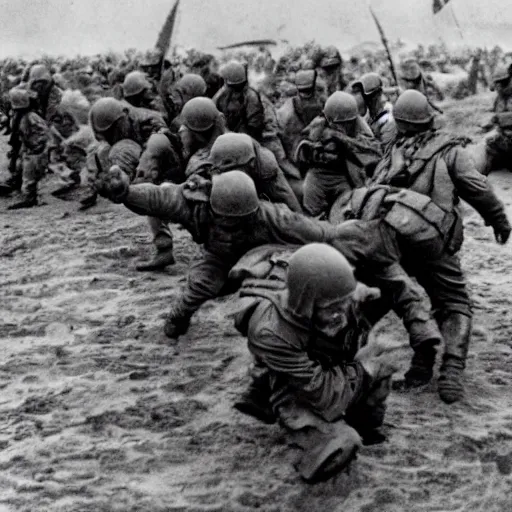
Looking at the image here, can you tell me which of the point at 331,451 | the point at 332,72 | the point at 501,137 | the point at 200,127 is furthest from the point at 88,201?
the point at 331,451

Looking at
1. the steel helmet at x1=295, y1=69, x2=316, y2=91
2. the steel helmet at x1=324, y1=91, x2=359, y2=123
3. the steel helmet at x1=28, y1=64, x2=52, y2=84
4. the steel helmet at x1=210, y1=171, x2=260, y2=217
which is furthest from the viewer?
the steel helmet at x1=28, y1=64, x2=52, y2=84

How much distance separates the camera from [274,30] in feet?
46.5

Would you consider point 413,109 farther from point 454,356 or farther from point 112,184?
point 112,184

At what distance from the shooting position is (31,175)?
9250mm

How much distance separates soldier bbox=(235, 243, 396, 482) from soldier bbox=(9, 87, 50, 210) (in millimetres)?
6019

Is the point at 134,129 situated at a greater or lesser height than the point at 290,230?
greater

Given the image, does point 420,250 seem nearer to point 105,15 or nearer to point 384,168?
point 384,168

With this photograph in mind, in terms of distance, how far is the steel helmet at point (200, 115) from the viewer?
225 inches

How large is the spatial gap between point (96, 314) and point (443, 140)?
2803mm

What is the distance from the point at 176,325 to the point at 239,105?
274 cm

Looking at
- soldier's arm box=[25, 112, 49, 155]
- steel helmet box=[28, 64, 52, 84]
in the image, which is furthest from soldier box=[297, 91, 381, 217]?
steel helmet box=[28, 64, 52, 84]

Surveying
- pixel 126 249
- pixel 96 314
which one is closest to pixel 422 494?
pixel 96 314

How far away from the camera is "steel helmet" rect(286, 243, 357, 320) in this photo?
3408 millimetres

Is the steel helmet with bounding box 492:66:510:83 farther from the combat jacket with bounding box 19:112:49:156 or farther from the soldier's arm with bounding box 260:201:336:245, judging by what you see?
the soldier's arm with bounding box 260:201:336:245
